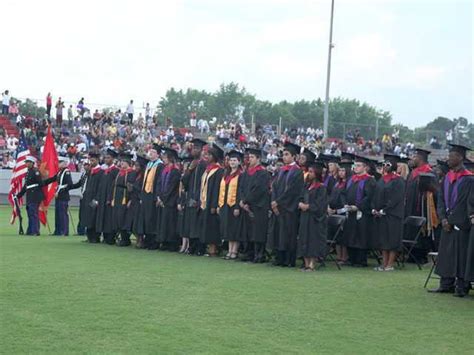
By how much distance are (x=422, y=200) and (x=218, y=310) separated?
24.3 ft

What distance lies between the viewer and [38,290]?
400 inches

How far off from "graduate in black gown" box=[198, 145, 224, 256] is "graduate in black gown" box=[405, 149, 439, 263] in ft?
11.4

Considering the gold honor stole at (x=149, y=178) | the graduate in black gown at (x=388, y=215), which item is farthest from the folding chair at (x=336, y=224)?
the gold honor stole at (x=149, y=178)

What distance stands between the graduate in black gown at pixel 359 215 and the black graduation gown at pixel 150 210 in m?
4.34

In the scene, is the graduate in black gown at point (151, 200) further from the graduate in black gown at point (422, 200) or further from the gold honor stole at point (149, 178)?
the graduate in black gown at point (422, 200)

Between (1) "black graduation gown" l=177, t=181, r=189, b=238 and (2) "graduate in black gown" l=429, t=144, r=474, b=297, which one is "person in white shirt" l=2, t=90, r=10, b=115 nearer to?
(1) "black graduation gown" l=177, t=181, r=189, b=238

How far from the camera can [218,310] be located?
9.06 m

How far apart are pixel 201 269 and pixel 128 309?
438 centimetres

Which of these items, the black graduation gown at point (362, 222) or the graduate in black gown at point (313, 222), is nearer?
the graduate in black gown at point (313, 222)

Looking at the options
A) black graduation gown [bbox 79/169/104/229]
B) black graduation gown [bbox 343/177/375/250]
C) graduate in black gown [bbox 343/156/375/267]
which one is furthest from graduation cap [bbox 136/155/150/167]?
black graduation gown [bbox 343/177/375/250]

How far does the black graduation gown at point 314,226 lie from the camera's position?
44.9 ft

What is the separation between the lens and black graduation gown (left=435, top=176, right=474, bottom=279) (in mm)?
11070

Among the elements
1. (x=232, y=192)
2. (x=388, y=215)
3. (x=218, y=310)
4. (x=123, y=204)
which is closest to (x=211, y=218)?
(x=232, y=192)

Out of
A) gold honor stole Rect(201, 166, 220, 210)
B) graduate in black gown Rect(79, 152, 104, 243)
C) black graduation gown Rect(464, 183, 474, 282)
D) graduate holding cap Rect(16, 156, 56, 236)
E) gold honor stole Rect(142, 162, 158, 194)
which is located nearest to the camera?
black graduation gown Rect(464, 183, 474, 282)
